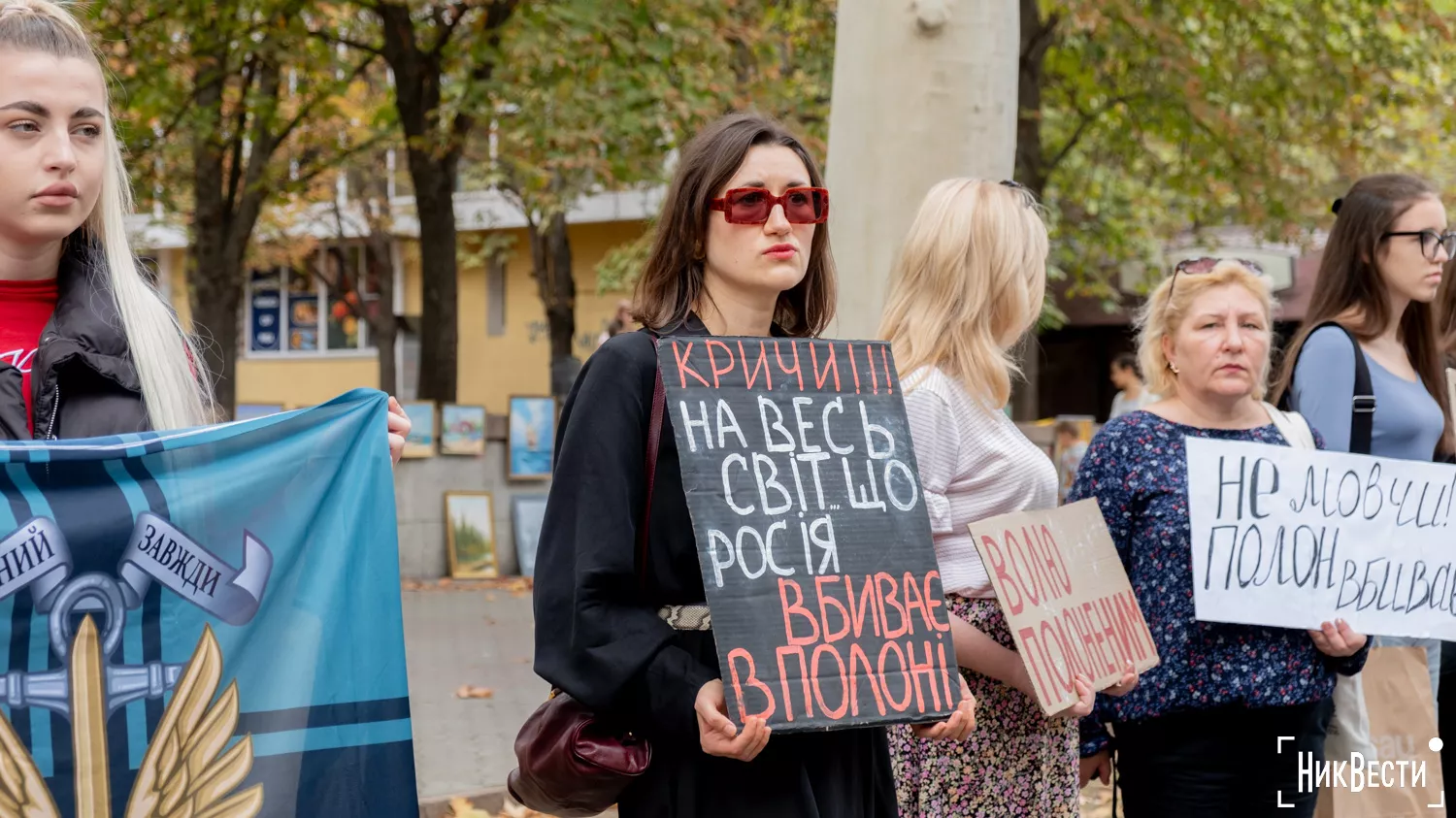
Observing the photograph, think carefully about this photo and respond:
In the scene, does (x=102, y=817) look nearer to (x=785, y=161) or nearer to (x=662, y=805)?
(x=662, y=805)

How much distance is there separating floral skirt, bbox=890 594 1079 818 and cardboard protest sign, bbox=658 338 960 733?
688 mm

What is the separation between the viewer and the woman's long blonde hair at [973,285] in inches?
132

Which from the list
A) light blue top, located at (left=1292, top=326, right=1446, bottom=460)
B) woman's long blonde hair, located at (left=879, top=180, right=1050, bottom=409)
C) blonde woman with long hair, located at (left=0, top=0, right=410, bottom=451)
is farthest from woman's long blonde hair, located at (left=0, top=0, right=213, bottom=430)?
light blue top, located at (left=1292, top=326, right=1446, bottom=460)

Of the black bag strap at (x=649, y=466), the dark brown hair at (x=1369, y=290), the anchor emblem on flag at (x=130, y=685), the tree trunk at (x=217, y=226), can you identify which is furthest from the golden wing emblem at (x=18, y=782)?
the tree trunk at (x=217, y=226)

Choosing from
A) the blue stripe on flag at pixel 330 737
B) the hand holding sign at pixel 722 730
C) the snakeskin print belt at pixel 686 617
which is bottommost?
the blue stripe on flag at pixel 330 737

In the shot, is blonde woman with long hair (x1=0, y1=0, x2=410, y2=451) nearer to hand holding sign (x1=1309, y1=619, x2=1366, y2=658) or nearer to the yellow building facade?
hand holding sign (x1=1309, y1=619, x2=1366, y2=658)

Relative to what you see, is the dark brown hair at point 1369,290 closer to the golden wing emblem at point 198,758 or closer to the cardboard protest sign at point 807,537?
the cardboard protest sign at point 807,537

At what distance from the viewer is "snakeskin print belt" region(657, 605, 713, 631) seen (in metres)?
2.57

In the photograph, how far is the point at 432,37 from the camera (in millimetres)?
16484

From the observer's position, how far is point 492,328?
32.7 m

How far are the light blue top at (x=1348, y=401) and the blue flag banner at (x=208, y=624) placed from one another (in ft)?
8.96

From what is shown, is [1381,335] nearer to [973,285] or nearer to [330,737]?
[973,285]

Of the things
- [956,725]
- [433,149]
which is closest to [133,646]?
[956,725]

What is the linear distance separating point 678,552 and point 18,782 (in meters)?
1.04
